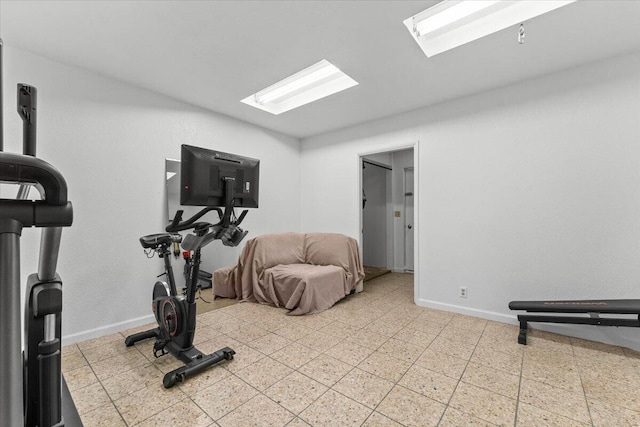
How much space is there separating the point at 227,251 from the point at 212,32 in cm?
Answer: 277

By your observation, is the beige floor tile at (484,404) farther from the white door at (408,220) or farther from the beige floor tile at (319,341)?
the white door at (408,220)

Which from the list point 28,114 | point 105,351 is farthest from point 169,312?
point 28,114

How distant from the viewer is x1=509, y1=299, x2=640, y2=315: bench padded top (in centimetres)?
215

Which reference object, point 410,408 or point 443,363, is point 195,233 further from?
point 443,363

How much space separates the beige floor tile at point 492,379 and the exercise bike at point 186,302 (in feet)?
5.95

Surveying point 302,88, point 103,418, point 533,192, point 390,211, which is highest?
point 302,88

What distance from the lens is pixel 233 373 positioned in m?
2.05

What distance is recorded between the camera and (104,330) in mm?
2711

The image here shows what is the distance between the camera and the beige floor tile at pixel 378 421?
1557 millimetres

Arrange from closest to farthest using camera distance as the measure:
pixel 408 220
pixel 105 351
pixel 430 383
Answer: pixel 430 383
pixel 105 351
pixel 408 220

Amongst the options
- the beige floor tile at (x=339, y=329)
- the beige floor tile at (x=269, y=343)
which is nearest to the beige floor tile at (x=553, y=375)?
the beige floor tile at (x=339, y=329)

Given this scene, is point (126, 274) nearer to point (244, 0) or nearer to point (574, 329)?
point (244, 0)

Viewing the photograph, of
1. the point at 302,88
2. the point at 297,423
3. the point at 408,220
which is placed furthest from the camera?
the point at 408,220

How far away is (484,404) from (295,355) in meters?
1.35
